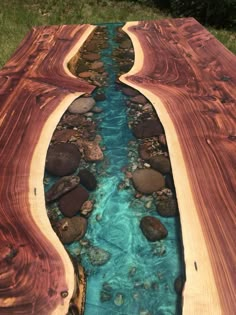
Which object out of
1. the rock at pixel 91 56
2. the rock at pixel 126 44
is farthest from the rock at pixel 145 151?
the rock at pixel 126 44

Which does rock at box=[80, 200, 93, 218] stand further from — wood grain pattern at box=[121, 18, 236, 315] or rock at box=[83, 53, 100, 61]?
rock at box=[83, 53, 100, 61]

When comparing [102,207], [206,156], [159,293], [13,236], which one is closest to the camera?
[159,293]

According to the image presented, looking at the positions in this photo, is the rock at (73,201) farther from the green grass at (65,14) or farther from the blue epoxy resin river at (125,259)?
the green grass at (65,14)

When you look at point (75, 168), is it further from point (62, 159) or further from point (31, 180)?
point (31, 180)

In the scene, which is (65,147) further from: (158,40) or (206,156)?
(158,40)

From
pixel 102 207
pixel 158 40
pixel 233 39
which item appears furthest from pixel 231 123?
pixel 233 39

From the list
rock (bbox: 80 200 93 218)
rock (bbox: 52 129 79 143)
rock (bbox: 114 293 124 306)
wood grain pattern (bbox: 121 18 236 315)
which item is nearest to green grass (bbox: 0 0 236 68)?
wood grain pattern (bbox: 121 18 236 315)
